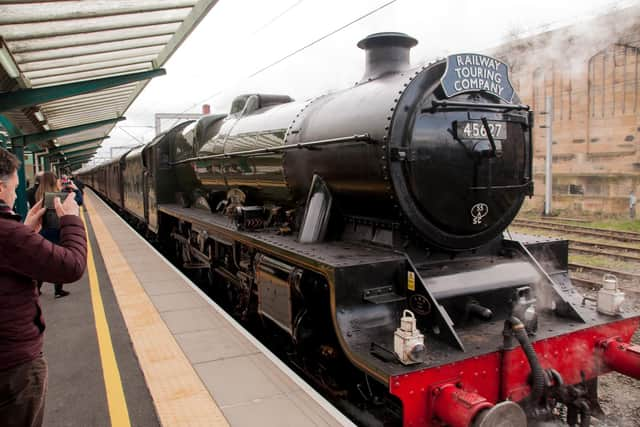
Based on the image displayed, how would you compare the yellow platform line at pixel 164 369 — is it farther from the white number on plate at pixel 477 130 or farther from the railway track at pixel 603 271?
the railway track at pixel 603 271

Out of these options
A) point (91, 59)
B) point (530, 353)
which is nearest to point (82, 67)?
point (91, 59)

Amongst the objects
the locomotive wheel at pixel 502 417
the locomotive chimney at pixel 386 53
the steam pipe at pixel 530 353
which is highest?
the locomotive chimney at pixel 386 53

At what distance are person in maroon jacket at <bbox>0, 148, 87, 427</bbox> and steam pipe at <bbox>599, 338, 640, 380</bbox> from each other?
355 centimetres

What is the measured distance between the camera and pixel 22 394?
2.11m

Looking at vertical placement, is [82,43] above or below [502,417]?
above

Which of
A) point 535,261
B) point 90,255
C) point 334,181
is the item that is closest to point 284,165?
point 334,181

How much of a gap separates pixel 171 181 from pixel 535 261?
310 inches

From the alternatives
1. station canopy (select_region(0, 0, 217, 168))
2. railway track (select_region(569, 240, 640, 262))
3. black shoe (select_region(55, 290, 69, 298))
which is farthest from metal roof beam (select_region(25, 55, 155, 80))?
railway track (select_region(569, 240, 640, 262))

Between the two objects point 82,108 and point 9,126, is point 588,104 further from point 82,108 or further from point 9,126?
point 9,126

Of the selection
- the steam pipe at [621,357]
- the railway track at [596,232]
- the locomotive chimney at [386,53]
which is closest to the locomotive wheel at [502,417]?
the steam pipe at [621,357]

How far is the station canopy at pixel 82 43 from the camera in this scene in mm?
5715

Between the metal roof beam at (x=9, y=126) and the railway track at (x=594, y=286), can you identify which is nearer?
the railway track at (x=594, y=286)

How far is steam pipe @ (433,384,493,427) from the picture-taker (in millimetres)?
2789

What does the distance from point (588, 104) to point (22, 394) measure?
75.6 feet
